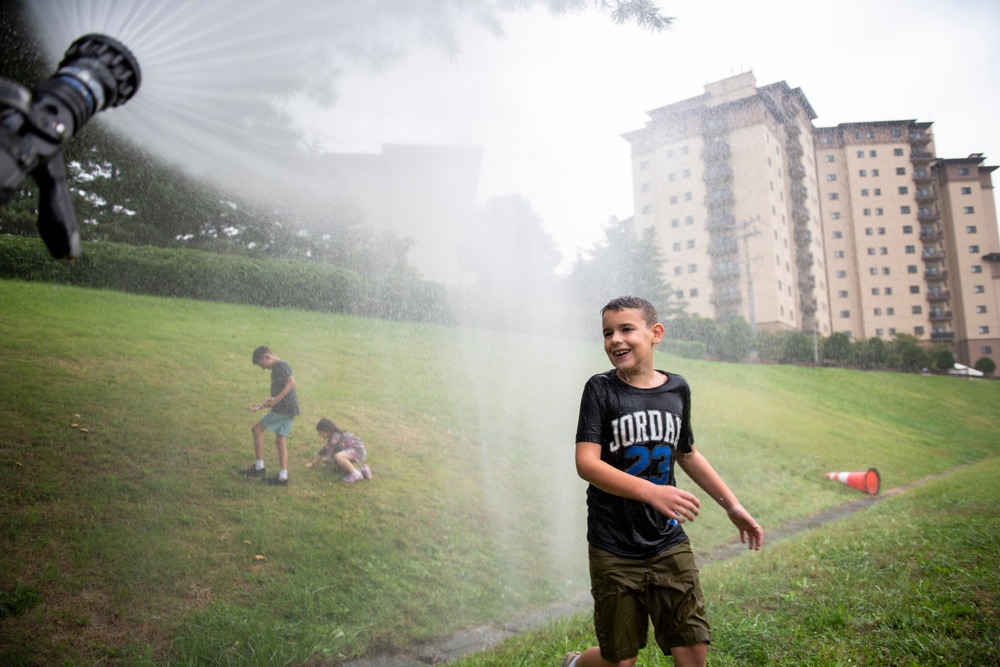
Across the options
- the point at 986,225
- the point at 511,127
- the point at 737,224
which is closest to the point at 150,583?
the point at 511,127

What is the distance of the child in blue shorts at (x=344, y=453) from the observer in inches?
225

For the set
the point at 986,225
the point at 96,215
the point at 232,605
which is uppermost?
the point at 986,225

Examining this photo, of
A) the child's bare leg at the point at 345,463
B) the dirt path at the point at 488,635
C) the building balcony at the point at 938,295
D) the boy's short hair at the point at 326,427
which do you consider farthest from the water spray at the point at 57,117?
the building balcony at the point at 938,295

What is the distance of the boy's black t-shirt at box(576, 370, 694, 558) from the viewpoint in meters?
2.24

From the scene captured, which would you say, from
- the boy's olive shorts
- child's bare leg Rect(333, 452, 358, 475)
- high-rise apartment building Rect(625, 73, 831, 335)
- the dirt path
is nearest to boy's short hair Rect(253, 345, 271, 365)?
child's bare leg Rect(333, 452, 358, 475)

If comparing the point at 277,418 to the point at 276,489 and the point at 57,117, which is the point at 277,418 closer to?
the point at 276,489

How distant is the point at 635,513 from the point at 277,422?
13.9 feet

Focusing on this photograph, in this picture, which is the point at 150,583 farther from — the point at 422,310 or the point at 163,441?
the point at 422,310

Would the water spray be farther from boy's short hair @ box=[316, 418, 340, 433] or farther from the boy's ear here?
boy's short hair @ box=[316, 418, 340, 433]

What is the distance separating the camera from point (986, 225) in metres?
12.5

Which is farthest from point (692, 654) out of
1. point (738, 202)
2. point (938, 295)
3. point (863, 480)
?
point (938, 295)

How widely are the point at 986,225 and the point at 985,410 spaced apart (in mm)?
4063

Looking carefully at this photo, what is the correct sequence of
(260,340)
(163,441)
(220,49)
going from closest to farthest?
(220,49) → (163,441) → (260,340)

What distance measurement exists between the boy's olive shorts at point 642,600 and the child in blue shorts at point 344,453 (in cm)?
394
